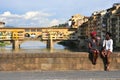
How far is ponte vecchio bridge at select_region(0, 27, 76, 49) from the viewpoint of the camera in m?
117

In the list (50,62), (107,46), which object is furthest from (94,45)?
(50,62)

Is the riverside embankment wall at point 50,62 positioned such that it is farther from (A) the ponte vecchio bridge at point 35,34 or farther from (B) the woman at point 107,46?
(A) the ponte vecchio bridge at point 35,34

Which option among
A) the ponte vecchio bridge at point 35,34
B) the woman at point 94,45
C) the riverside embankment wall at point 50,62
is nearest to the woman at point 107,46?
the woman at point 94,45

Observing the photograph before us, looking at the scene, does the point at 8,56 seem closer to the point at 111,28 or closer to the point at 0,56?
the point at 0,56

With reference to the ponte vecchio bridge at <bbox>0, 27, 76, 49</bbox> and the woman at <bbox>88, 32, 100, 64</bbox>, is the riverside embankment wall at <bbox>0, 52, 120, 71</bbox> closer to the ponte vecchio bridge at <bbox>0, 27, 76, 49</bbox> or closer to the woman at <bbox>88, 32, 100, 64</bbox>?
the woman at <bbox>88, 32, 100, 64</bbox>

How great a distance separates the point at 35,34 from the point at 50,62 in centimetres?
12567

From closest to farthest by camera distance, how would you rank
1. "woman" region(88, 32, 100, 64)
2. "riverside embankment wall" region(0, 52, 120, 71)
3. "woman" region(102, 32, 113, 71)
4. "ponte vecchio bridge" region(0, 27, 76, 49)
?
1. "woman" region(88, 32, 100, 64)
2. "woman" region(102, 32, 113, 71)
3. "riverside embankment wall" region(0, 52, 120, 71)
4. "ponte vecchio bridge" region(0, 27, 76, 49)

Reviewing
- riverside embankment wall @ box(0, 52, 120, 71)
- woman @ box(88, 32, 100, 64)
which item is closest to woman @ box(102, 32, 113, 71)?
woman @ box(88, 32, 100, 64)

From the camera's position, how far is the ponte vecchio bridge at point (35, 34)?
117 meters

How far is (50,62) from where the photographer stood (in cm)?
1700

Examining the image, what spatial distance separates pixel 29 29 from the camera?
144000 millimetres

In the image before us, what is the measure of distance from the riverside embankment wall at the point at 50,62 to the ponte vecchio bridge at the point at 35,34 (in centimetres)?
9561

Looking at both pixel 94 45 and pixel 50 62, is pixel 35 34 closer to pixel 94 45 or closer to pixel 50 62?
pixel 50 62

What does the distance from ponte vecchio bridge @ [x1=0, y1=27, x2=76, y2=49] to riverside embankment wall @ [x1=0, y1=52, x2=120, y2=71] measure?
9561 centimetres
